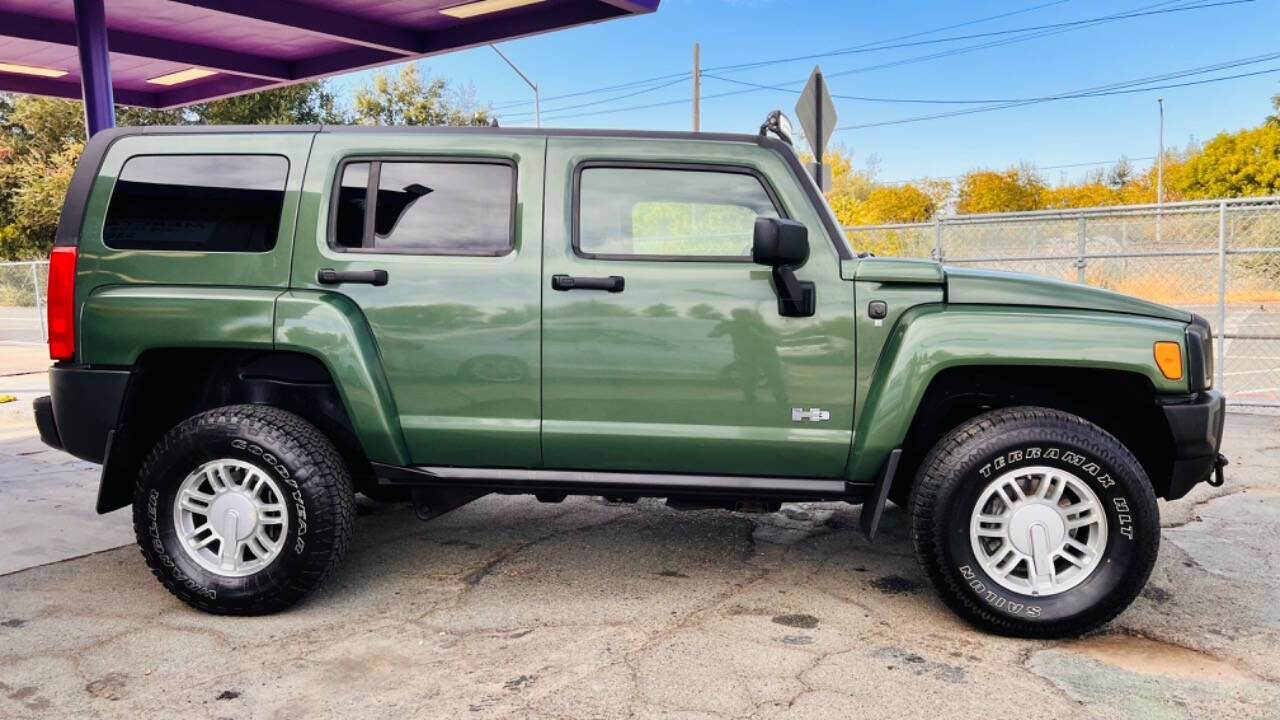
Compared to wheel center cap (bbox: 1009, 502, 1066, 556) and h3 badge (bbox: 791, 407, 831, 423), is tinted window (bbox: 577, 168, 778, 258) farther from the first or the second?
wheel center cap (bbox: 1009, 502, 1066, 556)

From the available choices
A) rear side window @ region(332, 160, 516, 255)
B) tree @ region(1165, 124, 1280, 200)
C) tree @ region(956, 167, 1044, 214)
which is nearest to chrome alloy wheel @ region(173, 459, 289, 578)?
rear side window @ region(332, 160, 516, 255)

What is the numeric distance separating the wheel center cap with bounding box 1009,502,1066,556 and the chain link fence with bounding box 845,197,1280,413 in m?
5.41

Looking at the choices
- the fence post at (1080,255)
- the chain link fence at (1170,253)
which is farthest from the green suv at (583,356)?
the fence post at (1080,255)

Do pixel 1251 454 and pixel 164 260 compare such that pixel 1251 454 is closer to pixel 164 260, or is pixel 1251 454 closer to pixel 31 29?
pixel 164 260

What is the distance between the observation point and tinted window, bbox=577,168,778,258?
3750 millimetres

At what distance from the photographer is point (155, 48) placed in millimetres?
11211

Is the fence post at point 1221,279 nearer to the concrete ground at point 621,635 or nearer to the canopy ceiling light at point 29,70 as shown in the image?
the concrete ground at point 621,635

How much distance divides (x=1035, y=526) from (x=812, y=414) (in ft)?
3.06

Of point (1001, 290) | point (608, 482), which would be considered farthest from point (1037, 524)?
point (608, 482)

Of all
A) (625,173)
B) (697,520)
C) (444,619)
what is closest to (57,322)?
(444,619)

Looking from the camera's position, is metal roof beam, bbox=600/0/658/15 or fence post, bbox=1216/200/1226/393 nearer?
fence post, bbox=1216/200/1226/393

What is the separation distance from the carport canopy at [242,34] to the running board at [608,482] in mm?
7120

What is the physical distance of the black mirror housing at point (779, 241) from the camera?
344 centimetres

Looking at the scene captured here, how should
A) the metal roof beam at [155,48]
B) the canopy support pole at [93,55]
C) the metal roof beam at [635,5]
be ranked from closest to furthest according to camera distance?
the canopy support pole at [93,55], the metal roof beam at [635,5], the metal roof beam at [155,48]
